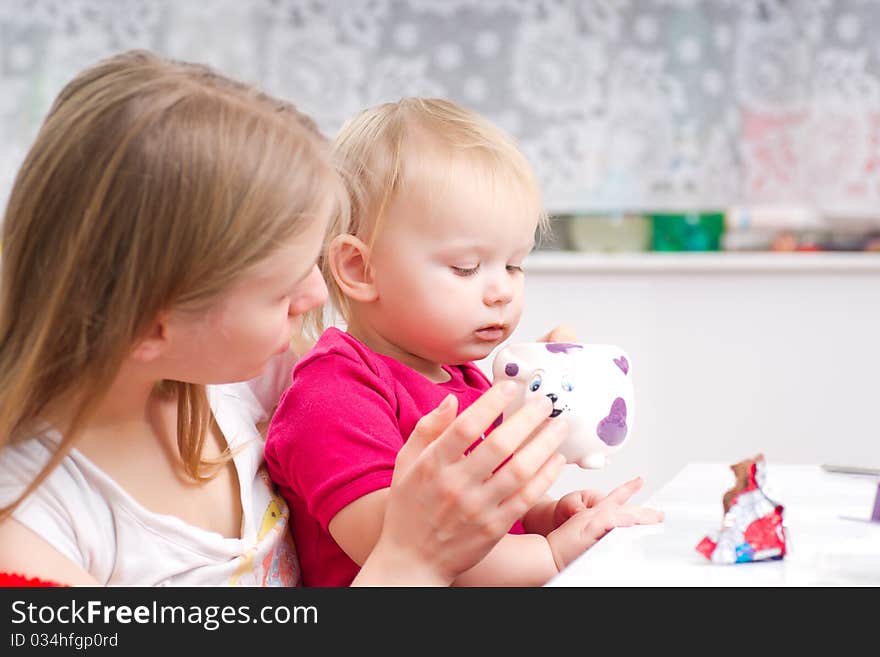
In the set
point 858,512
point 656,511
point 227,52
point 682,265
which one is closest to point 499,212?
point 656,511

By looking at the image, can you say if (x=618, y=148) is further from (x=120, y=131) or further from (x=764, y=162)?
(x=120, y=131)

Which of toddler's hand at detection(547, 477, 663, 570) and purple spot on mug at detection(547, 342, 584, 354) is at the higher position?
purple spot on mug at detection(547, 342, 584, 354)

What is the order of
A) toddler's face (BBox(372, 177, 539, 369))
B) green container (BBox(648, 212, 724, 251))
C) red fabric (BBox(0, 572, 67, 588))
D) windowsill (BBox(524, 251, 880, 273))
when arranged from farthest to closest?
green container (BBox(648, 212, 724, 251)) → windowsill (BBox(524, 251, 880, 273)) → toddler's face (BBox(372, 177, 539, 369)) → red fabric (BBox(0, 572, 67, 588))

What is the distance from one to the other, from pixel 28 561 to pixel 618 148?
212 centimetres

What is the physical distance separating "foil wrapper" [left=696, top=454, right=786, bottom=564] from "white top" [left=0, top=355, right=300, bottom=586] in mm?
337

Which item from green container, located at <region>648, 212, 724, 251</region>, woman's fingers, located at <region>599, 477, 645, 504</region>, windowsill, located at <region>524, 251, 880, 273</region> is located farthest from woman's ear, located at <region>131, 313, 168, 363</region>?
green container, located at <region>648, 212, 724, 251</region>

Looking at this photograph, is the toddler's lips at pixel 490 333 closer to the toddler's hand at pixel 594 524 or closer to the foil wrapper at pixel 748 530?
the toddler's hand at pixel 594 524

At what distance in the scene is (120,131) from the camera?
66 cm

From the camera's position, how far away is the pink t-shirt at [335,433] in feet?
2.70

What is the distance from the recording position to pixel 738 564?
2.24 feet

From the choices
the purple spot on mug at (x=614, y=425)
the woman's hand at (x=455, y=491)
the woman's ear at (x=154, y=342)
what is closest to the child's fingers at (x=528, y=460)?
the woman's hand at (x=455, y=491)

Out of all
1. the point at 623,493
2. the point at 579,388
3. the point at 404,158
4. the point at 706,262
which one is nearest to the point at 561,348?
the point at 579,388

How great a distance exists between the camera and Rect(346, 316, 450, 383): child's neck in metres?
1.00

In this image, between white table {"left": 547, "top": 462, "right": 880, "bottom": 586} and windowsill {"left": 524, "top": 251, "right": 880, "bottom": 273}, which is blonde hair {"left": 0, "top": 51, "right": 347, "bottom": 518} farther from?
windowsill {"left": 524, "top": 251, "right": 880, "bottom": 273}
